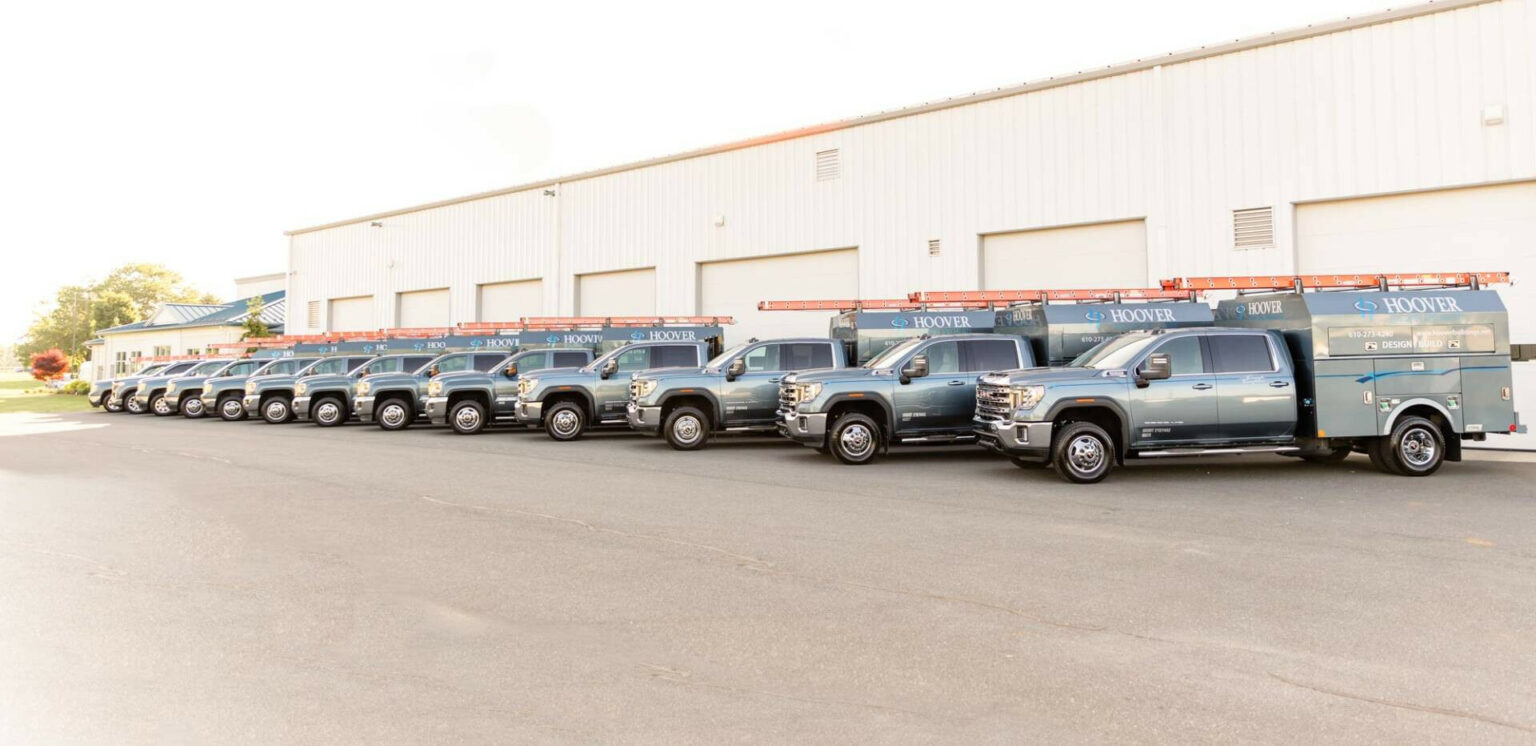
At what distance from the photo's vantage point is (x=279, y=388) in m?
22.8

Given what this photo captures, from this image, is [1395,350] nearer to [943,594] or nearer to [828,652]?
[943,594]

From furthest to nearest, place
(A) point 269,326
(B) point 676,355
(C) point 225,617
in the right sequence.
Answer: (A) point 269,326 → (B) point 676,355 → (C) point 225,617

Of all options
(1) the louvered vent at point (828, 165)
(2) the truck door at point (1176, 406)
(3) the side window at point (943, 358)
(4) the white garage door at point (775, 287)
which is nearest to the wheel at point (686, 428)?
(3) the side window at point (943, 358)

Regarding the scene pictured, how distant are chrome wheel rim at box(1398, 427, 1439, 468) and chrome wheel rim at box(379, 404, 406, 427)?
62.0ft

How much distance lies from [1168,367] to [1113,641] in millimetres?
6716

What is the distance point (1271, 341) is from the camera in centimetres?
1146

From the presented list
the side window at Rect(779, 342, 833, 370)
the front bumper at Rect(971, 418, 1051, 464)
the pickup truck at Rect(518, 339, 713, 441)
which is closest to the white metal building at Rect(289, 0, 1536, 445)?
the pickup truck at Rect(518, 339, 713, 441)

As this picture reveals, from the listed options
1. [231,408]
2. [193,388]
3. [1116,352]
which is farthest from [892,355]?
[193,388]

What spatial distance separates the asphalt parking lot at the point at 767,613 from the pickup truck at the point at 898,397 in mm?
2518

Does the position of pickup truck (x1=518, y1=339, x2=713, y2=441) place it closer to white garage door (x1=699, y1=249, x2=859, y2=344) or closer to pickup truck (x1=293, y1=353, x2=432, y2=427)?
pickup truck (x1=293, y1=353, x2=432, y2=427)

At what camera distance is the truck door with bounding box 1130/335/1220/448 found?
36.1ft

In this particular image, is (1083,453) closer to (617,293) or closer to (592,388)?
(592,388)

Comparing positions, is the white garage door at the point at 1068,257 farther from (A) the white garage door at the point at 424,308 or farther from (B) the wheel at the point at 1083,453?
(A) the white garage door at the point at 424,308

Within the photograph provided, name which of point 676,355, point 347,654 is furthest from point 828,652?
point 676,355
